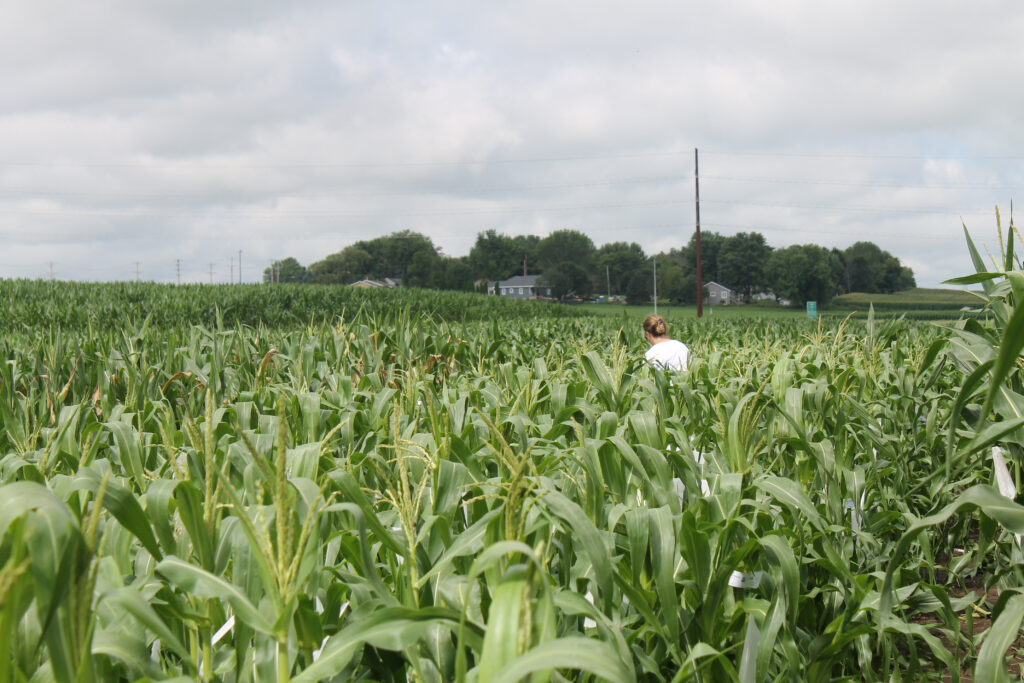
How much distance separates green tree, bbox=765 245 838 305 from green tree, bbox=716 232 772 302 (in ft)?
6.19

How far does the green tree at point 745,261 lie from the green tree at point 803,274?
6.19 feet

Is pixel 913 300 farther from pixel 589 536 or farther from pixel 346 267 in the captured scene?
pixel 589 536

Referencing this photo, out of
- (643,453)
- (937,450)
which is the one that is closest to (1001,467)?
(937,450)

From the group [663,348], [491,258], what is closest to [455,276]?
[491,258]

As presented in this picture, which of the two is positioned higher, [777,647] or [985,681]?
[985,681]

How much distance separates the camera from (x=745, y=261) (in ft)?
292

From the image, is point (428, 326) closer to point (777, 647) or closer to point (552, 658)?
point (777, 647)

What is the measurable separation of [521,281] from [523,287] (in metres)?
1.40

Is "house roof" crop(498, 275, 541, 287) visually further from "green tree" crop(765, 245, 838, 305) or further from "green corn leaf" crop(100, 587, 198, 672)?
"green corn leaf" crop(100, 587, 198, 672)

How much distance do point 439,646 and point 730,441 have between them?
44.1 inches

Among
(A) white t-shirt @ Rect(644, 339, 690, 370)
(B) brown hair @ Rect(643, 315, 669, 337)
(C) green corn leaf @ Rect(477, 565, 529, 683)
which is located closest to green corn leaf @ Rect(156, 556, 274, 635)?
(C) green corn leaf @ Rect(477, 565, 529, 683)

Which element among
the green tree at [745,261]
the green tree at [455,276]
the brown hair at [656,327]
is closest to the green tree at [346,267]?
the green tree at [455,276]

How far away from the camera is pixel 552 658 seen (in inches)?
29.0

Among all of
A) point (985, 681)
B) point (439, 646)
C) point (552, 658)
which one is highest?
point (552, 658)
